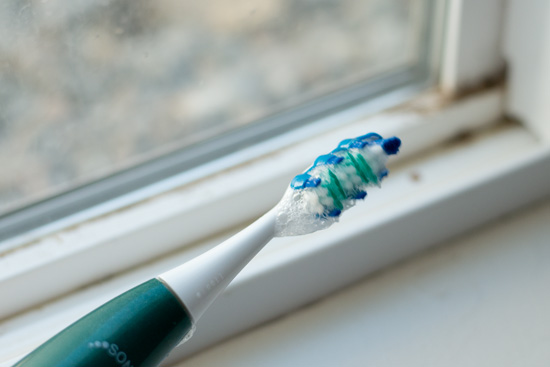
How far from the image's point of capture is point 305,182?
322mm

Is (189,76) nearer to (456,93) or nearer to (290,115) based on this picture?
(290,115)

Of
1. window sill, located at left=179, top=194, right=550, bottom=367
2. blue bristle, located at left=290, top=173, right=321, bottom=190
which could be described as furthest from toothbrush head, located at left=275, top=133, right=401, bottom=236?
window sill, located at left=179, top=194, right=550, bottom=367

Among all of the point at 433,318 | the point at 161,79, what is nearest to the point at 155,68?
the point at 161,79

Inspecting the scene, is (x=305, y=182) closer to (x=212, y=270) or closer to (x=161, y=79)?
(x=212, y=270)

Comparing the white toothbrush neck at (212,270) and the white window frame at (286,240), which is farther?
the white window frame at (286,240)

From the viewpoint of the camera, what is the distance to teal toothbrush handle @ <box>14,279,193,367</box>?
11.4 inches

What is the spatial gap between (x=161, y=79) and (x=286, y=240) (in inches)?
6.2

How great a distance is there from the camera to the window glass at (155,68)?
417 mm

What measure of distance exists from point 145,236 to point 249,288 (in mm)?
90

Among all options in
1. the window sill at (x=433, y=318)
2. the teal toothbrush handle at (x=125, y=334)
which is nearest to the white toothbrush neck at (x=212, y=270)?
the teal toothbrush handle at (x=125, y=334)

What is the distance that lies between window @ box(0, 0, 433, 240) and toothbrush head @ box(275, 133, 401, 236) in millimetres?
174

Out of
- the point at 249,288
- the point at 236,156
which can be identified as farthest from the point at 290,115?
the point at 249,288

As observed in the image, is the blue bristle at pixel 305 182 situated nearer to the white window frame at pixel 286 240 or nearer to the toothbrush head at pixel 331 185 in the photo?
the toothbrush head at pixel 331 185

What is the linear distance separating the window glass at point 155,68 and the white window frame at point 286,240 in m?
0.04
